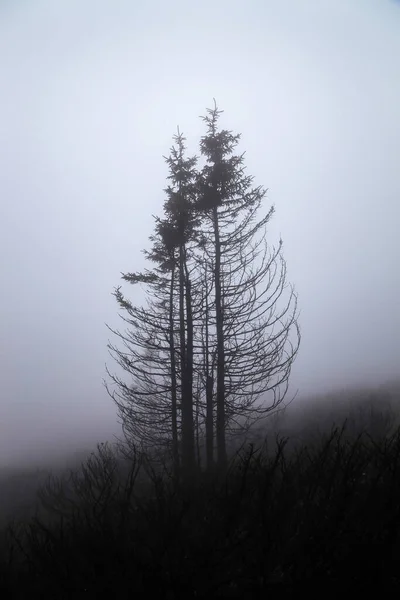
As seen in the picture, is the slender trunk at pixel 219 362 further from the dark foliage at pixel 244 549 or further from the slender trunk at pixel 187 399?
the dark foliage at pixel 244 549

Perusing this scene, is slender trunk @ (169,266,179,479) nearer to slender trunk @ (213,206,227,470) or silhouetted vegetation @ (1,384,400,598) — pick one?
slender trunk @ (213,206,227,470)

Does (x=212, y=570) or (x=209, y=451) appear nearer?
(x=212, y=570)

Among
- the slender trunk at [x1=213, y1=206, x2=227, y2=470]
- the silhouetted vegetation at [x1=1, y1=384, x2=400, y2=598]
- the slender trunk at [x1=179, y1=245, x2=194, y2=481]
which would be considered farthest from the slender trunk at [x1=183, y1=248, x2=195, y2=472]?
the silhouetted vegetation at [x1=1, y1=384, x2=400, y2=598]

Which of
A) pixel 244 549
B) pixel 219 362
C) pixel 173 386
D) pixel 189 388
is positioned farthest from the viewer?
pixel 173 386

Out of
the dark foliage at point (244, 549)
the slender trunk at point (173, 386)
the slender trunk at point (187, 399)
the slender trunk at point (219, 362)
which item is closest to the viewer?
the dark foliage at point (244, 549)

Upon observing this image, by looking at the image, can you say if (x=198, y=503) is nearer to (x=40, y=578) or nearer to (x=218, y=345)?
(x=40, y=578)

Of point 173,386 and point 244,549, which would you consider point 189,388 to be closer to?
point 173,386

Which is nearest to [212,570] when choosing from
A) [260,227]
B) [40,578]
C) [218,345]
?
[40,578]

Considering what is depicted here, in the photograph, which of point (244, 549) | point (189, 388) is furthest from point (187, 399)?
point (244, 549)

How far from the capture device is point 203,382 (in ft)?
39.1

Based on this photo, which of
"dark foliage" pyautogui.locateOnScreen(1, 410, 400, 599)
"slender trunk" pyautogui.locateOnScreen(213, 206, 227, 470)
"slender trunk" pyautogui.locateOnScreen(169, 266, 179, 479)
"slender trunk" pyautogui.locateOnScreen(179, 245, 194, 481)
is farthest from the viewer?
"slender trunk" pyautogui.locateOnScreen(169, 266, 179, 479)

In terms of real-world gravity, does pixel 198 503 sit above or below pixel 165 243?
below

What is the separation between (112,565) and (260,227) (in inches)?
414

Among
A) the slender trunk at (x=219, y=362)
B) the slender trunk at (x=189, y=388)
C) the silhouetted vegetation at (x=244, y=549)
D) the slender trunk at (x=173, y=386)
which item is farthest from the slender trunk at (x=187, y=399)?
the silhouetted vegetation at (x=244, y=549)
